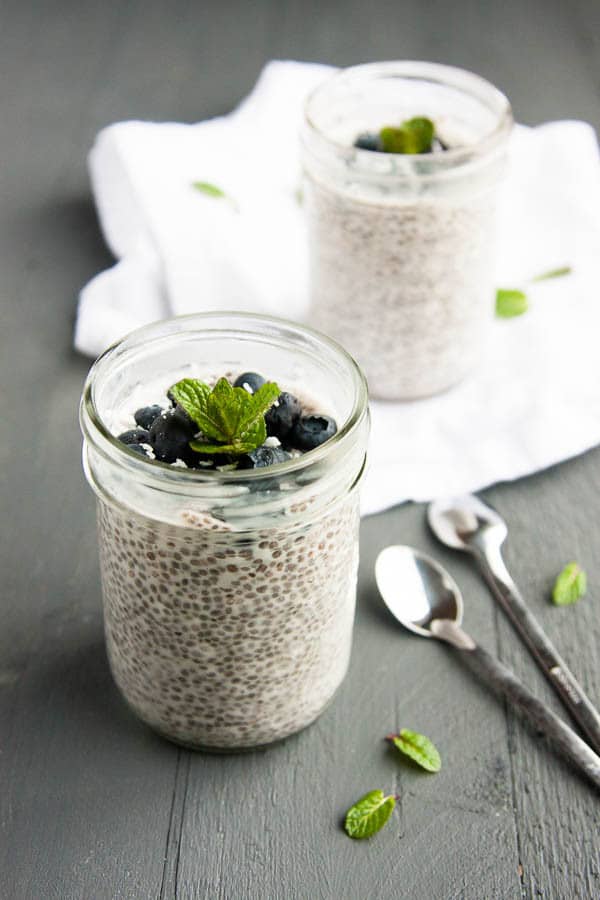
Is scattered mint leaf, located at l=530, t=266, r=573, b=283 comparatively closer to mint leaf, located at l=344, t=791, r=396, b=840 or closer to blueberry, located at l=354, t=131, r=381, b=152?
blueberry, located at l=354, t=131, r=381, b=152

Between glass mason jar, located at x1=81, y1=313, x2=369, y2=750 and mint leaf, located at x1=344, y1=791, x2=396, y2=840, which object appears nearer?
glass mason jar, located at x1=81, y1=313, x2=369, y2=750

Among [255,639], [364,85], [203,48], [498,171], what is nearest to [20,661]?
[255,639]

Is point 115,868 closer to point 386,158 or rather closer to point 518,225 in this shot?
point 386,158

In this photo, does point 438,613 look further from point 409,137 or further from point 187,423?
point 409,137

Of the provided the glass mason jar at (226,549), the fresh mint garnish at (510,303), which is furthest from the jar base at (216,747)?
the fresh mint garnish at (510,303)

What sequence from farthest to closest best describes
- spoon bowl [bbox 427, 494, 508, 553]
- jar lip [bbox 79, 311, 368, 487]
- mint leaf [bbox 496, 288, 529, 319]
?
mint leaf [bbox 496, 288, 529, 319] → spoon bowl [bbox 427, 494, 508, 553] → jar lip [bbox 79, 311, 368, 487]

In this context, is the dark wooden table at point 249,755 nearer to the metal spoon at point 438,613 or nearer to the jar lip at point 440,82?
the metal spoon at point 438,613

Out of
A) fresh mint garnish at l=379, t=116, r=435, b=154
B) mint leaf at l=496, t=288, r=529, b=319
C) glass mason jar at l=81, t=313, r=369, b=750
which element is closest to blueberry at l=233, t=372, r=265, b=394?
glass mason jar at l=81, t=313, r=369, b=750
